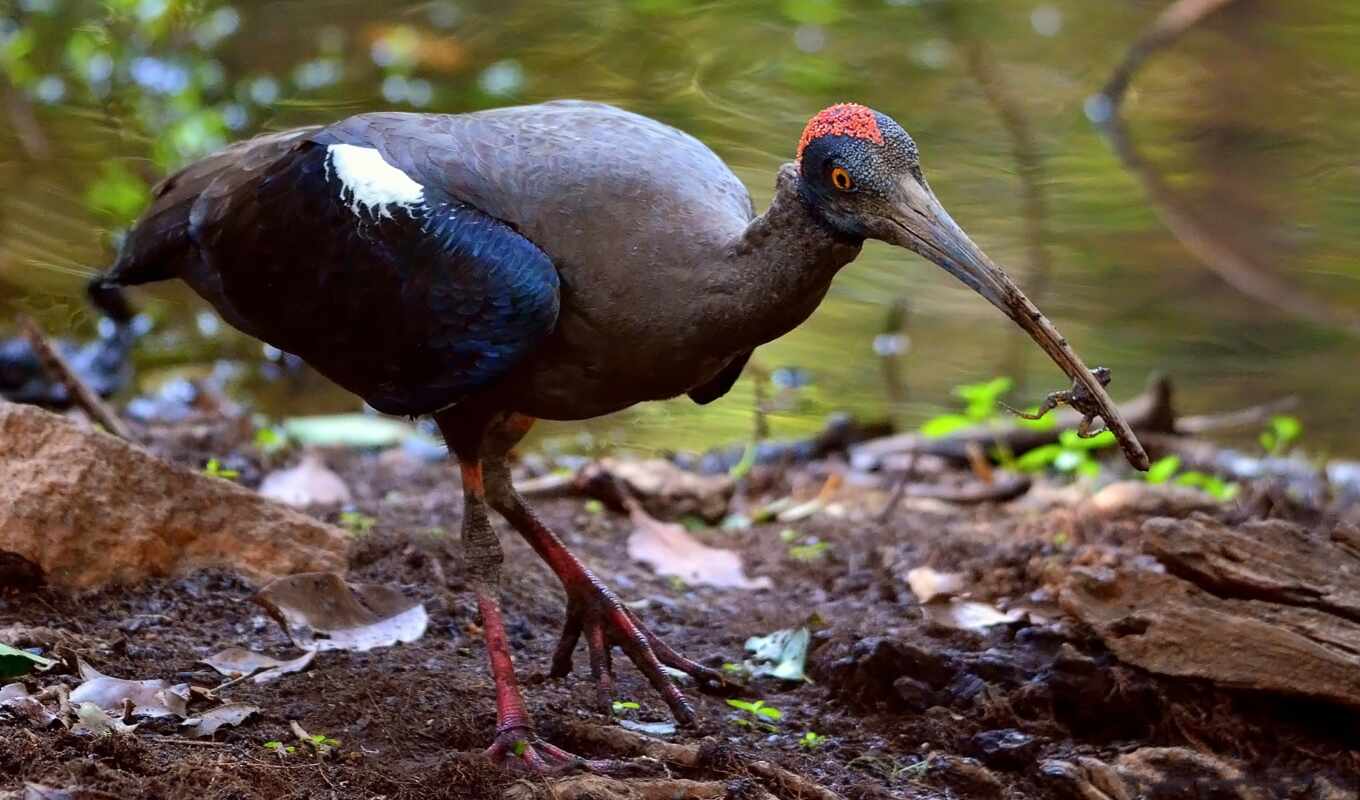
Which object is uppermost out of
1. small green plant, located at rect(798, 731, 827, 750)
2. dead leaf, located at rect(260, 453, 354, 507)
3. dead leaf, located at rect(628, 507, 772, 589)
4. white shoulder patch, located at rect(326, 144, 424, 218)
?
white shoulder patch, located at rect(326, 144, 424, 218)

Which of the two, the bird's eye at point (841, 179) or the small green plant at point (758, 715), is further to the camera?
the small green plant at point (758, 715)

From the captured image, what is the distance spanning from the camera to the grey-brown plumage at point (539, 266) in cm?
365

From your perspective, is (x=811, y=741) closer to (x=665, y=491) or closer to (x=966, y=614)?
(x=966, y=614)

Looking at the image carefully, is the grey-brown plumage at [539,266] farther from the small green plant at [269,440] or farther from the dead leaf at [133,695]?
the small green plant at [269,440]

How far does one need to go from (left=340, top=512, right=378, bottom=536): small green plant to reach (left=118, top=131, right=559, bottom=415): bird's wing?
889 millimetres

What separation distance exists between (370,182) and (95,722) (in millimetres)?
1632

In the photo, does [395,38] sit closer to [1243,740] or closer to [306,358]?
[306,358]

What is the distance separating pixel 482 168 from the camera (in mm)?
4145

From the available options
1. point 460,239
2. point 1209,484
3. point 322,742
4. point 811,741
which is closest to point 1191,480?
→ point 1209,484

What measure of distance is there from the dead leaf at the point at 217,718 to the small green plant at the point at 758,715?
131cm

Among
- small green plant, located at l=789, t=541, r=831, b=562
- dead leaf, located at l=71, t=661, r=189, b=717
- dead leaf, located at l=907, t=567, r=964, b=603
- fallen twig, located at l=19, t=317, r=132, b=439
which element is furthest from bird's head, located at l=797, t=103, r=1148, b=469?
fallen twig, located at l=19, t=317, r=132, b=439

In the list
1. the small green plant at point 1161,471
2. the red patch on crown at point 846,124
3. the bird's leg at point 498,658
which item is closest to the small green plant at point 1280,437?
the small green plant at point 1161,471

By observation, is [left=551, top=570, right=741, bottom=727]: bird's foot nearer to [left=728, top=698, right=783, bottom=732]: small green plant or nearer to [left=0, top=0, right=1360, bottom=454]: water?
[left=728, top=698, right=783, bottom=732]: small green plant

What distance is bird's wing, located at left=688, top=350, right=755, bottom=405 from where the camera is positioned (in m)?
4.48
